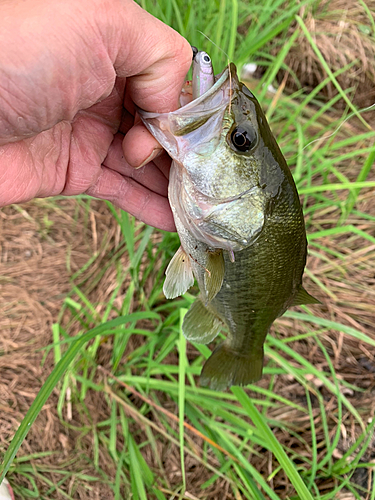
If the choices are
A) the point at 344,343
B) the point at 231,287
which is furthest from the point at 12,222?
the point at 344,343

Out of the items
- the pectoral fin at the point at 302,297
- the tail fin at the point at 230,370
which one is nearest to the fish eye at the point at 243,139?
the pectoral fin at the point at 302,297

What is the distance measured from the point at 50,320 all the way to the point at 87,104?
1.41 meters

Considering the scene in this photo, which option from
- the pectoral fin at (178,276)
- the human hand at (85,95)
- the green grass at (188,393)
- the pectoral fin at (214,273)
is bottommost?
the green grass at (188,393)

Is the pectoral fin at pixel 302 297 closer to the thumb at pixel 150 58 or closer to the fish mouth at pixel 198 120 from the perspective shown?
the fish mouth at pixel 198 120

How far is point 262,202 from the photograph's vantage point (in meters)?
1.16

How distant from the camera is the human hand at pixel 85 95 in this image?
861mm

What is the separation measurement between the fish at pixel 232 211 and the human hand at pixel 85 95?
0.37 ft

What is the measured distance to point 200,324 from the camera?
4.82 feet

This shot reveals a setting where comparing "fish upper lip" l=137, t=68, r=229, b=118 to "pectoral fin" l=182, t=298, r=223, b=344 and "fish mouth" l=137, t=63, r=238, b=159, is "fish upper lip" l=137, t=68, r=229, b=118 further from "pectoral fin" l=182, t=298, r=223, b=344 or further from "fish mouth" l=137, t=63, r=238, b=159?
"pectoral fin" l=182, t=298, r=223, b=344

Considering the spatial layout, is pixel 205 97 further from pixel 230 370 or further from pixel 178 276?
pixel 230 370

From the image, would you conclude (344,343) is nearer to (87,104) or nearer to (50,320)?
(50,320)

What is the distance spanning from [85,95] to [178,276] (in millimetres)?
709

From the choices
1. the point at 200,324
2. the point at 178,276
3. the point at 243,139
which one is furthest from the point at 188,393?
the point at 243,139

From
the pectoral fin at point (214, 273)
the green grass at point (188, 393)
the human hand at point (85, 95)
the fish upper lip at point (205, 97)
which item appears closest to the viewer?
the human hand at point (85, 95)
